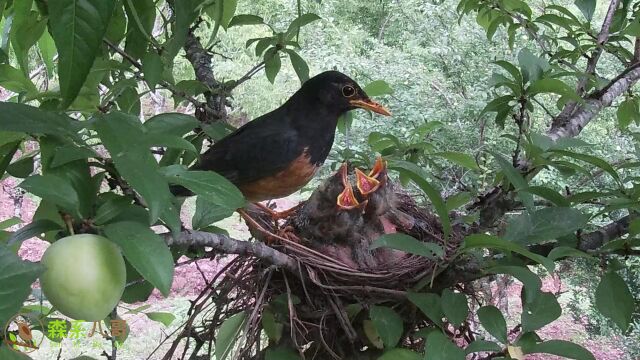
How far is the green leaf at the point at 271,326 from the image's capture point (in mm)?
879

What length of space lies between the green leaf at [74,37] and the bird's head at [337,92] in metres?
0.88

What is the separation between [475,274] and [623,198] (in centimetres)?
21

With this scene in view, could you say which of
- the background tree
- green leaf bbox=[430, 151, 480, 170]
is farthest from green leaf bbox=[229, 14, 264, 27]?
green leaf bbox=[430, 151, 480, 170]

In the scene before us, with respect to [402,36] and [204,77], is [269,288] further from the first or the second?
[402,36]

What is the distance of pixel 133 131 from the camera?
0.43 metres

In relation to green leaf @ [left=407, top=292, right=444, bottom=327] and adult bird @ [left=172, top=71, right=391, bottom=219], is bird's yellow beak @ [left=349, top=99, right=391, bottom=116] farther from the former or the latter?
green leaf @ [left=407, top=292, right=444, bottom=327]

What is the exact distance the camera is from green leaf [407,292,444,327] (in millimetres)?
714

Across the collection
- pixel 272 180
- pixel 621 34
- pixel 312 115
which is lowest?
pixel 272 180

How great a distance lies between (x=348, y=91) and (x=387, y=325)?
25.2 inches

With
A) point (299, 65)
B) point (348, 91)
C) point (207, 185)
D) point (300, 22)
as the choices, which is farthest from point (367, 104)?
point (207, 185)

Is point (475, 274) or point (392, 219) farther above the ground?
point (475, 274)

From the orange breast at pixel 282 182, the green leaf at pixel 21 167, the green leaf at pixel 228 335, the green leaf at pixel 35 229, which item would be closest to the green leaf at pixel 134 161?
the green leaf at pixel 35 229

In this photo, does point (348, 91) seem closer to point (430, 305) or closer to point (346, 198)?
point (346, 198)

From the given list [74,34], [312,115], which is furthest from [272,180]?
[74,34]
